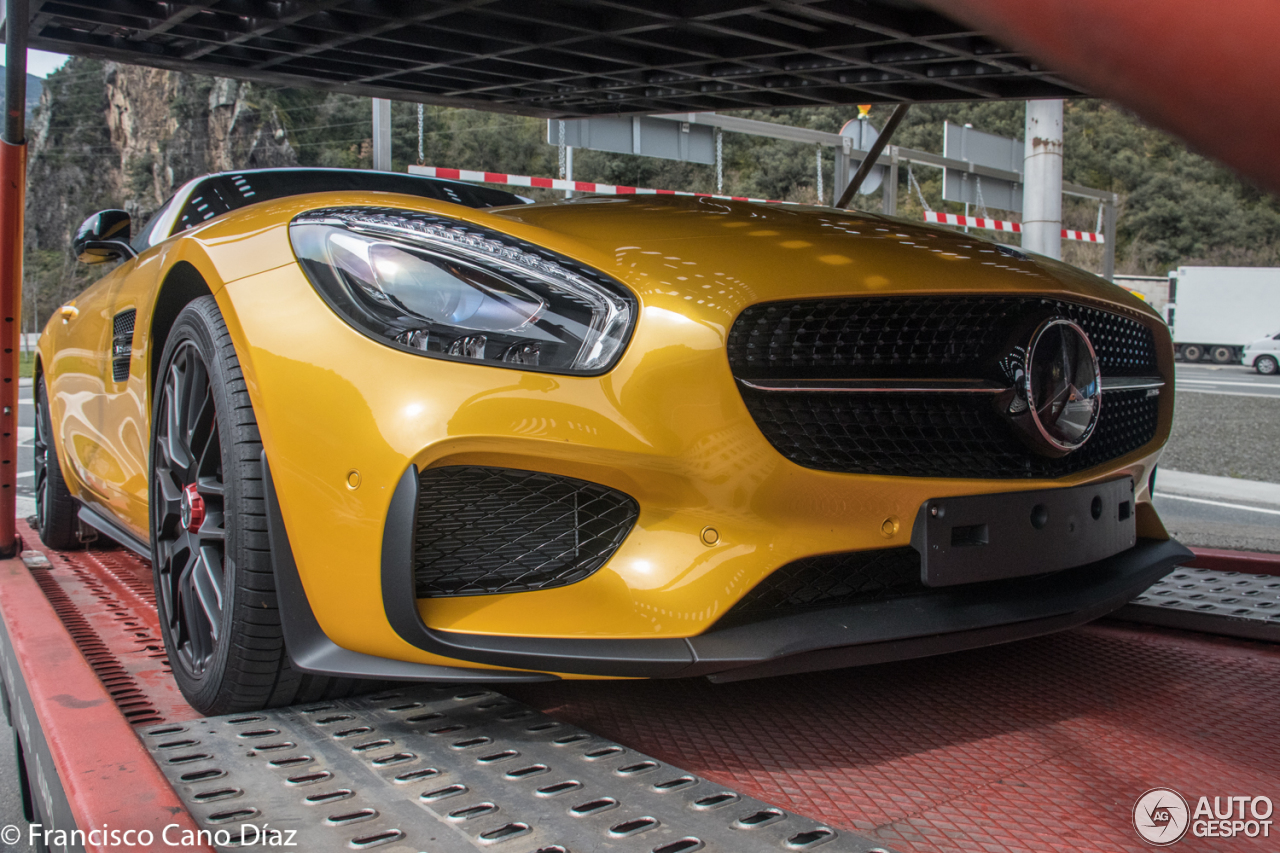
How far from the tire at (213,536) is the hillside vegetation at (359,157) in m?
41.3

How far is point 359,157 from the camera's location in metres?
58.1

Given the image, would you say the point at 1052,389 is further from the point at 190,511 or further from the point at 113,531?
the point at 113,531

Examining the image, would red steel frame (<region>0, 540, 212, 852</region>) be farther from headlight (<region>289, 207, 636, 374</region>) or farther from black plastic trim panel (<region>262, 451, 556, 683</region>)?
headlight (<region>289, 207, 636, 374</region>)

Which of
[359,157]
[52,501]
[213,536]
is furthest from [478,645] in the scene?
[359,157]

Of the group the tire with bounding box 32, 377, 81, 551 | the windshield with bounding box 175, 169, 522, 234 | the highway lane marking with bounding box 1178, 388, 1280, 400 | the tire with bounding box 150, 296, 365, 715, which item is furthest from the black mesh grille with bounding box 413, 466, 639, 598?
the highway lane marking with bounding box 1178, 388, 1280, 400

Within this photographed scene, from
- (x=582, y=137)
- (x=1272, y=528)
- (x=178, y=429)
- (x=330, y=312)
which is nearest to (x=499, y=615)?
(x=330, y=312)

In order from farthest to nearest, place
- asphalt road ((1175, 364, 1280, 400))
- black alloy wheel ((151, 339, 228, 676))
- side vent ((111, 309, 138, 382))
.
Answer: asphalt road ((1175, 364, 1280, 400))
side vent ((111, 309, 138, 382))
black alloy wheel ((151, 339, 228, 676))

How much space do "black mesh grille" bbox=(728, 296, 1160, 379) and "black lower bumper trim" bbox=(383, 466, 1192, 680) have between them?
395mm

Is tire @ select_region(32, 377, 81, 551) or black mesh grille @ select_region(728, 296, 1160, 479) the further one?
tire @ select_region(32, 377, 81, 551)

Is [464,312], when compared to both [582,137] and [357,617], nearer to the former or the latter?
[357,617]

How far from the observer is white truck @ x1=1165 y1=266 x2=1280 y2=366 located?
2716 centimetres

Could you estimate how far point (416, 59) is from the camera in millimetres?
3600

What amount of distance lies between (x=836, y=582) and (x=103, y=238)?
A: 2.67 m

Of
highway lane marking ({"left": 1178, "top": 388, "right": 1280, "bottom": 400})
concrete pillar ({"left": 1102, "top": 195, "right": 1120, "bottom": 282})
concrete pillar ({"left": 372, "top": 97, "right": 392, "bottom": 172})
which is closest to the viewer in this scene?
concrete pillar ({"left": 372, "top": 97, "right": 392, "bottom": 172})
